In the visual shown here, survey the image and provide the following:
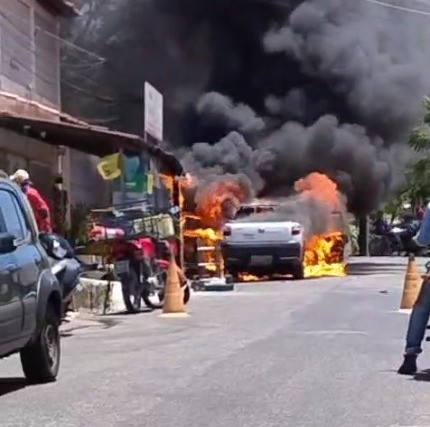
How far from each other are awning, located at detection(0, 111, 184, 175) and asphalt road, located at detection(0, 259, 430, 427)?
A: 10.5ft

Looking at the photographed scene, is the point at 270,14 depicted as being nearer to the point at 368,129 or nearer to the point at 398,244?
the point at 368,129

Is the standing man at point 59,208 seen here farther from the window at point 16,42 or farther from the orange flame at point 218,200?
the orange flame at point 218,200

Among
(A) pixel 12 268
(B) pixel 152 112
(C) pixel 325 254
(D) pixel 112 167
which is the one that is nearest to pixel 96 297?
(D) pixel 112 167

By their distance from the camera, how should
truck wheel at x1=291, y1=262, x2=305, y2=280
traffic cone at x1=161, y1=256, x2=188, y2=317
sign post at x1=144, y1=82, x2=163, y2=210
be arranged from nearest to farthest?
traffic cone at x1=161, y1=256, x2=188, y2=317 → sign post at x1=144, y1=82, x2=163, y2=210 → truck wheel at x1=291, y1=262, x2=305, y2=280

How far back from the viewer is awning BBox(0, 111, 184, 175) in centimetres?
1992

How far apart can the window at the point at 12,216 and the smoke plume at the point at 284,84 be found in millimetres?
25046

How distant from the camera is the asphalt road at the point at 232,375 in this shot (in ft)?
30.8

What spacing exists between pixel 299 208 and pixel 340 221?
162 centimetres

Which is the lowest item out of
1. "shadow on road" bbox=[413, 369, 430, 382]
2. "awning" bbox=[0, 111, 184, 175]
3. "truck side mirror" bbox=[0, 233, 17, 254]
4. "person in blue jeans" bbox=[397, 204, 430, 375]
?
"shadow on road" bbox=[413, 369, 430, 382]

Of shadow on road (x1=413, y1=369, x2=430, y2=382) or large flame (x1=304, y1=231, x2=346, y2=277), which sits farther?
large flame (x1=304, y1=231, x2=346, y2=277)

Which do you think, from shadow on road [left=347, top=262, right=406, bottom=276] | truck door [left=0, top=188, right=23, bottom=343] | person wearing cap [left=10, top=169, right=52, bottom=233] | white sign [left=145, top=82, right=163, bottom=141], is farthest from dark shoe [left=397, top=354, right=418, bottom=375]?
shadow on road [left=347, top=262, right=406, bottom=276]

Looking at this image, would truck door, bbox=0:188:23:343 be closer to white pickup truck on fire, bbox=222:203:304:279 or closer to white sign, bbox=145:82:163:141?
white sign, bbox=145:82:163:141

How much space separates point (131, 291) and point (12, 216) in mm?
8307

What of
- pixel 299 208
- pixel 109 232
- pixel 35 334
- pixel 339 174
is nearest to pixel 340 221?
pixel 299 208
